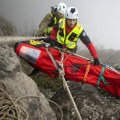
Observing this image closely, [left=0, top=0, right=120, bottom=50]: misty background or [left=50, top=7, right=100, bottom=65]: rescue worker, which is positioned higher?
[left=50, top=7, right=100, bottom=65]: rescue worker

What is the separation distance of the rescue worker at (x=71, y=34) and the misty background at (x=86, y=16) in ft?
125

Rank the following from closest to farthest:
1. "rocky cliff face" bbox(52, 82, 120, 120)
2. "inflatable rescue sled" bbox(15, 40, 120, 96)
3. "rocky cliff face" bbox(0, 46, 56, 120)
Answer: "rocky cliff face" bbox(0, 46, 56, 120), "rocky cliff face" bbox(52, 82, 120, 120), "inflatable rescue sled" bbox(15, 40, 120, 96)

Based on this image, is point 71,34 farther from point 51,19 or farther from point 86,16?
point 86,16

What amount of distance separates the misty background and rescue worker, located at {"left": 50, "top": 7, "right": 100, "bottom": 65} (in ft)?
125

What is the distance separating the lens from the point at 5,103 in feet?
13.9

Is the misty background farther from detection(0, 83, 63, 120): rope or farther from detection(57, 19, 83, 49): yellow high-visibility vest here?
detection(0, 83, 63, 120): rope

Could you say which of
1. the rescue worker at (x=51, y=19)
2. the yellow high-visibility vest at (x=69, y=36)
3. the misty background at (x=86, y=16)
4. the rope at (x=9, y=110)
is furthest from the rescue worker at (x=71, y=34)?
the misty background at (x=86, y=16)

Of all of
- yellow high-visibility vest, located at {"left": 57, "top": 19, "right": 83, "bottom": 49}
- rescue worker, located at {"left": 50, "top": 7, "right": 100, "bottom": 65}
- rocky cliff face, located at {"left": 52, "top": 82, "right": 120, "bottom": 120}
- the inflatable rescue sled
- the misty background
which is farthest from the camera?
the misty background

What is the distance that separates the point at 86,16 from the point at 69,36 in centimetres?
8687

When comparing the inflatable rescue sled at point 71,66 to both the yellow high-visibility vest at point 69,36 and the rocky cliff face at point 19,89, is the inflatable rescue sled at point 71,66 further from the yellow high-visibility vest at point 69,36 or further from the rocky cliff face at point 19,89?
the rocky cliff face at point 19,89

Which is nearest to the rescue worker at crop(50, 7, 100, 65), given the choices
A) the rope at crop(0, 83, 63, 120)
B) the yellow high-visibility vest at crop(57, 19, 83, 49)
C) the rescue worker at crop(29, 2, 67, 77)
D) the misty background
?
the yellow high-visibility vest at crop(57, 19, 83, 49)

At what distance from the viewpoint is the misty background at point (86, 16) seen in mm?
54500

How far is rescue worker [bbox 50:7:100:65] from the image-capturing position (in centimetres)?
711

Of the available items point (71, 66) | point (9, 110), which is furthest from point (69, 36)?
point (9, 110)
